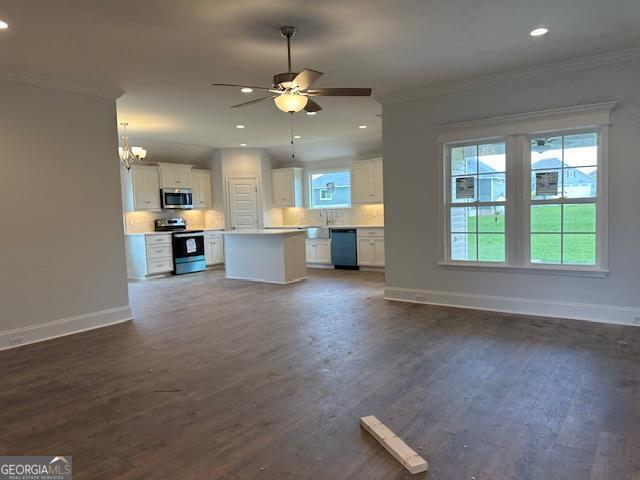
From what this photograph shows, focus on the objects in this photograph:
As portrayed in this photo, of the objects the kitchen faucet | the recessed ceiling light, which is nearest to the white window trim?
the recessed ceiling light

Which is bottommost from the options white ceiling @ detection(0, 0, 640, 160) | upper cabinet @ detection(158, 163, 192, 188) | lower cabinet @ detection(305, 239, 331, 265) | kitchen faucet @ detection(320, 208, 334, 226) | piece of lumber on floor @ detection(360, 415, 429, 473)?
piece of lumber on floor @ detection(360, 415, 429, 473)

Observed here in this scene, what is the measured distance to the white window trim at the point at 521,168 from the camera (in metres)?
4.30

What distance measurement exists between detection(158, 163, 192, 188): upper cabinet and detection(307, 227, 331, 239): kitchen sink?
2.88 metres

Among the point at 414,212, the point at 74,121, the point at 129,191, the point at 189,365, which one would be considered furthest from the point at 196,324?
the point at 129,191

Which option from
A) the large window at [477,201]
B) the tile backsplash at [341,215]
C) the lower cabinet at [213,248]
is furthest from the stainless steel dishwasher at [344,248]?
the large window at [477,201]

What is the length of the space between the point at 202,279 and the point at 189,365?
4.78 m

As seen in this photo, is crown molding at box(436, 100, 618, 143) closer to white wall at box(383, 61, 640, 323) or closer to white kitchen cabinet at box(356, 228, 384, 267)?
white wall at box(383, 61, 640, 323)

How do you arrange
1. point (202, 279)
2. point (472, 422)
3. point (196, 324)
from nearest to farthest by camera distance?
point (472, 422) < point (196, 324) < point (202, 279)

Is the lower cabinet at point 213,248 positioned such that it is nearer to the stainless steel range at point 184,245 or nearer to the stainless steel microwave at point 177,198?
the stainless steel range at point 184,245

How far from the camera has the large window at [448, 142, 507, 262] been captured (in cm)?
496

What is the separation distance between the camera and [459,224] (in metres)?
5.26

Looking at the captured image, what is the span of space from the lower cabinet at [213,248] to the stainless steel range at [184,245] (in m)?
0.21

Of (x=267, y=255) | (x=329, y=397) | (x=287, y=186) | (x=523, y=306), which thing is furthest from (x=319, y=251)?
(x=329, y=397)

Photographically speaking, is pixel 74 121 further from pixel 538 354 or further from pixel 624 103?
pixel 624 103
